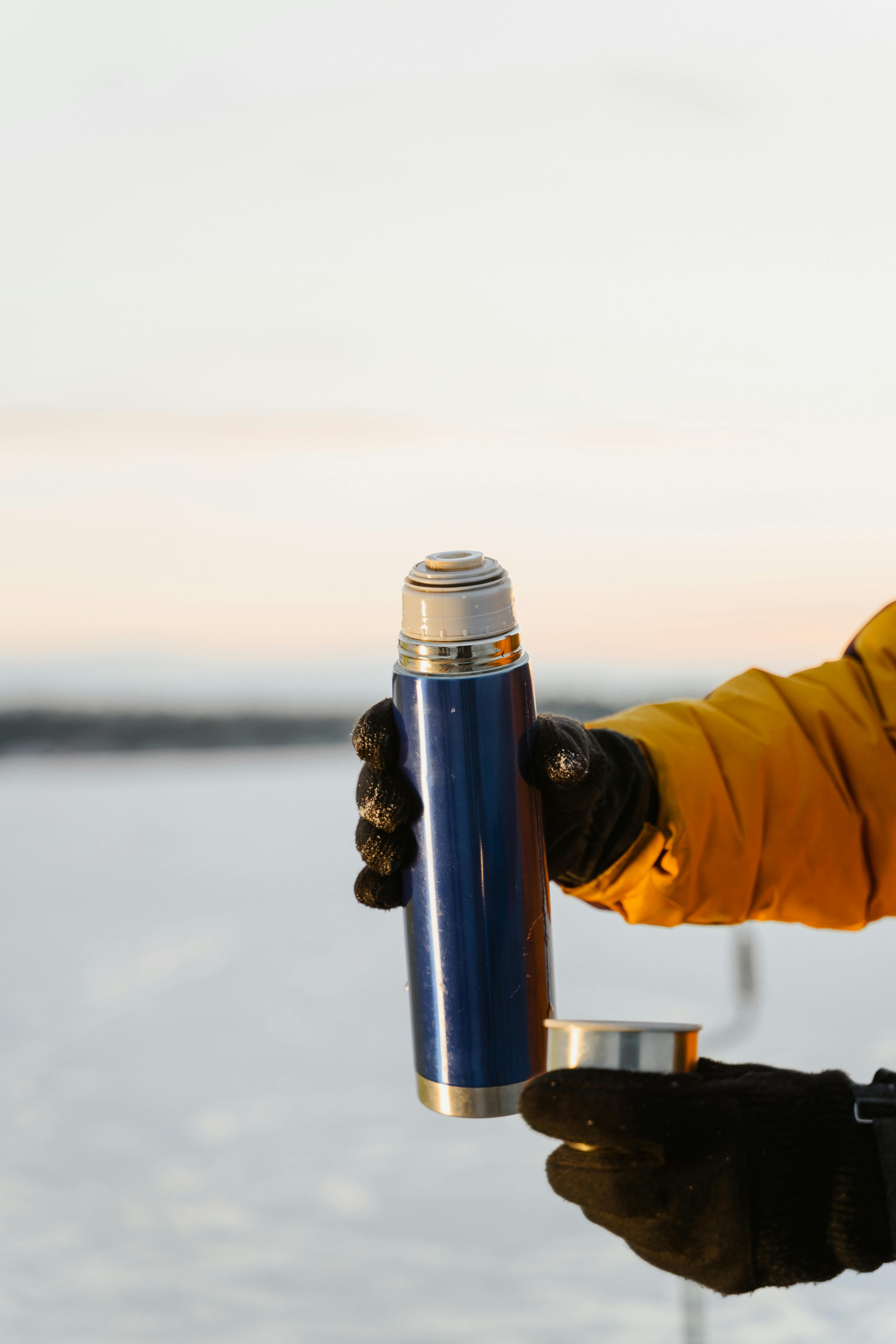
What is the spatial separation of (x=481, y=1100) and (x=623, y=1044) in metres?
0.14

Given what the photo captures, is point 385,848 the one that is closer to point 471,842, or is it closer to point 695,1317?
point 471,842

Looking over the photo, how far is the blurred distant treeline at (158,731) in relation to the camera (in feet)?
7.17

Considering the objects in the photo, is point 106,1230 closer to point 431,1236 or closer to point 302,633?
point 431,1236

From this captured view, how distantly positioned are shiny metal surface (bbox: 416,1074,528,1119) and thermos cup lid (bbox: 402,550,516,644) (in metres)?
0.28

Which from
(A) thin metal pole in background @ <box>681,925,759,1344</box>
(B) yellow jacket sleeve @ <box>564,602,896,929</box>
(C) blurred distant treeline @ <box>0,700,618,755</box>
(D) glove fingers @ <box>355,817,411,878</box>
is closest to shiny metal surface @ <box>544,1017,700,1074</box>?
(D) glove fingers @ <box>355,817,411,878</box>

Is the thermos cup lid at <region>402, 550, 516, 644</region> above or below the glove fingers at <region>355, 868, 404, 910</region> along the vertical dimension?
above

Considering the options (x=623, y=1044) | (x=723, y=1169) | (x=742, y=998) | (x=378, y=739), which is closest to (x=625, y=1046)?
(x=623, y=1044)

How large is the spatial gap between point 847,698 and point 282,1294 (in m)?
0.74

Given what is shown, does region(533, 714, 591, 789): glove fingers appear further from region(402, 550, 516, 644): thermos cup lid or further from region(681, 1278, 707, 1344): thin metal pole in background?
region(681, 1278, 707, 1344): thin metal pole in background

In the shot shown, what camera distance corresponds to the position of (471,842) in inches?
26.9

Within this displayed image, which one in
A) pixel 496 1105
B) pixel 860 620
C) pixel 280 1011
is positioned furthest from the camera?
pixel 860 620

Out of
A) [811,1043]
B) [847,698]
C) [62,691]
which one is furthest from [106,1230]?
[62,691]

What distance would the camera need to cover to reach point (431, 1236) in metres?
1.06

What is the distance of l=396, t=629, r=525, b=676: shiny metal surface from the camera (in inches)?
25.7
